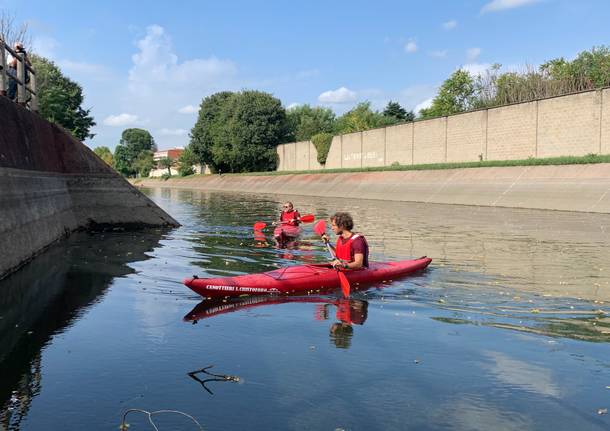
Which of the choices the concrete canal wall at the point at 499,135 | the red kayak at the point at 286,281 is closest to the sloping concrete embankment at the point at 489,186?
the concrete canal wall at the point at 499,135

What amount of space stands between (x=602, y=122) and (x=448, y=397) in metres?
29.8

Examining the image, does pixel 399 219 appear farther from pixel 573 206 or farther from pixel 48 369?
pixel 48 369

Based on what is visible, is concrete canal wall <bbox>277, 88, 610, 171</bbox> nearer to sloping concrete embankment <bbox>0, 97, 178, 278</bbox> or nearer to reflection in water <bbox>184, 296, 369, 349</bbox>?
sloping concrete embankment <bbox>0, 97, 178, 278</bbox>

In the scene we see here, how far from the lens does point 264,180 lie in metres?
63.1

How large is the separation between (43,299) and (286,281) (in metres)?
3.70

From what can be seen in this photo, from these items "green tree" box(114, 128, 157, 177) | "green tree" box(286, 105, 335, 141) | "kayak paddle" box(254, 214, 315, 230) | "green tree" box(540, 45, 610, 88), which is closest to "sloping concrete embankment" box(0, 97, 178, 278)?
"kayak paddle" box(254, 214, 315, 230)

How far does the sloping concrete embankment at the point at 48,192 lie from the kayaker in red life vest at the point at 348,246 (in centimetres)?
570

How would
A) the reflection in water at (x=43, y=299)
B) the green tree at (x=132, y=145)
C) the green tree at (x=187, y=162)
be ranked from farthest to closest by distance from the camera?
the green tree at (x=132, y=145) < the green tree at (x=187, y=162) < the reflection in water at (x=43, y=299)

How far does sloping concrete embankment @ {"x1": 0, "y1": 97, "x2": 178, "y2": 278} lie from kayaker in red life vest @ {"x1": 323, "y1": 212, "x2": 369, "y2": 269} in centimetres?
570

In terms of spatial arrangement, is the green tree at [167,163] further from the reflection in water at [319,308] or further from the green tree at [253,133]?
the reflection in water at [319,308]

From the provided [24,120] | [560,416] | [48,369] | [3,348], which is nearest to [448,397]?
[560,416]

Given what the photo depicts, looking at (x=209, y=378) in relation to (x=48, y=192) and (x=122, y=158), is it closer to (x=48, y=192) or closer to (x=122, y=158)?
(x=48, y=192)

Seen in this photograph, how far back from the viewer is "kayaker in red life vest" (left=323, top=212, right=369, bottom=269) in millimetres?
9328

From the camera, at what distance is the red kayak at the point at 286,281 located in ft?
26.8
